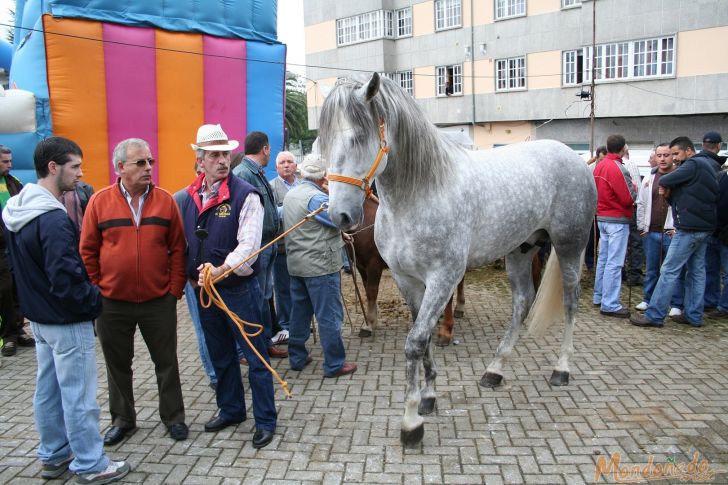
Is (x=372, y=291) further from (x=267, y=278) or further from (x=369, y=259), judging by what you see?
(x=267, y=278)

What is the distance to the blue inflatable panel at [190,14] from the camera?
7.06 metres

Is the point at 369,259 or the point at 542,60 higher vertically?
the point at 542,60

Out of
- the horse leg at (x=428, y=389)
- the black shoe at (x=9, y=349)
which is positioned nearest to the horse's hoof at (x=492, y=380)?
the horse leg at (x=428, y=389)

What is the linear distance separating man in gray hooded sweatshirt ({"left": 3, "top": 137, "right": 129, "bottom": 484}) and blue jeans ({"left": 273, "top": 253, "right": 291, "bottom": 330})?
2.65 meters

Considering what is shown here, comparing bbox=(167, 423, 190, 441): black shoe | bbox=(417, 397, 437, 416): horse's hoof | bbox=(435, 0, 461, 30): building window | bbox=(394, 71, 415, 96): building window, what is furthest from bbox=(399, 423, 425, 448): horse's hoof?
bbox=(394, 71, 415, 96): building window

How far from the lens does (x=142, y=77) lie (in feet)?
24.8

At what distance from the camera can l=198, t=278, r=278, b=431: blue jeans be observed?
3.53 m

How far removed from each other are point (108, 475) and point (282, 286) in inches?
114

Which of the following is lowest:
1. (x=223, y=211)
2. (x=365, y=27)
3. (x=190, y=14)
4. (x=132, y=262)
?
(x=132, y=262)

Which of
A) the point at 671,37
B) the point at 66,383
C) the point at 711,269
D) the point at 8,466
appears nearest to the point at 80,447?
the point at 66,383

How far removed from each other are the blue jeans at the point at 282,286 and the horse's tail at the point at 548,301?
101 inches

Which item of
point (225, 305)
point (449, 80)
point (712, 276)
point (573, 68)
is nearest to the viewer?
point (225, 305)

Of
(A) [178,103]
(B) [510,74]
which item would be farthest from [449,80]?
(A) [178,103]

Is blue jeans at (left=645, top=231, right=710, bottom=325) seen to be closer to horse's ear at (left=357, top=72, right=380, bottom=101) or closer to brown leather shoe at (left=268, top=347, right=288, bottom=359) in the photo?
brown leather shoe at (left=268, top=347, right=288, bottom=359)
